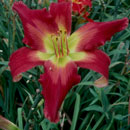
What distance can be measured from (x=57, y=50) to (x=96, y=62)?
159 mm

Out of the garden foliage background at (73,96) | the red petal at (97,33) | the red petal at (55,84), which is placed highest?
the red petal at (97,33)

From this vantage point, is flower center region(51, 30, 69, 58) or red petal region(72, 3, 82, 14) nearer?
flower center region(51, 30, 69, 58)

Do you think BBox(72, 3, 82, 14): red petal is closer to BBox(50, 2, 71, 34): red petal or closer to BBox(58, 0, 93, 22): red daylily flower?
BBox(58, 0, 93, 22): red daylily flower

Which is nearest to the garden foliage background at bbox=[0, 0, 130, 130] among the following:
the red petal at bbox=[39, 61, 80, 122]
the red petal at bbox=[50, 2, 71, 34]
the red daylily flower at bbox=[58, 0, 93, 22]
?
the red daylily flower at bbox=[58, 0, 93, 22]

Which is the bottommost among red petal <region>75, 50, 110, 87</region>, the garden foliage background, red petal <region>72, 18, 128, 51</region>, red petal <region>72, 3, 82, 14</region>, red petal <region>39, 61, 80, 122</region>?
the garden foliage background

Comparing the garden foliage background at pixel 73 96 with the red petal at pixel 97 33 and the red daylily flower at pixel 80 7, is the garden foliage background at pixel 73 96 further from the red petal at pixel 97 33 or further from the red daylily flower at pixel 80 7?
the red petal at pixel 97 33

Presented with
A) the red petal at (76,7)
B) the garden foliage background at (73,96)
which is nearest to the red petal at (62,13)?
the red petal at (76,7)

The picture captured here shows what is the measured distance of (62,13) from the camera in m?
0.92

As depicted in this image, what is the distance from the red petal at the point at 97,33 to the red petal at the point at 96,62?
1.2 inches

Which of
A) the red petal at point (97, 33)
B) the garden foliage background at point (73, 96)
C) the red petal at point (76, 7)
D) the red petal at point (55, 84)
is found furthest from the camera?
the garden foliage background at point (73, 96)

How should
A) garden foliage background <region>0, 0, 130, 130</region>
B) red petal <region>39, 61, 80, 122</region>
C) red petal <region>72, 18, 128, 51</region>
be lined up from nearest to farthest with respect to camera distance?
red petal <region>39, 61, 80, 122</region> → red petal <region>72, 18, 128, 51</region> → garden foliage background <region>0, 0, 130, 130</region>

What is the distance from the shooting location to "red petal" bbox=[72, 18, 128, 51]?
0.85 meters

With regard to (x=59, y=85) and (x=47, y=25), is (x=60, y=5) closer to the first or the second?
(x=47, y=25)

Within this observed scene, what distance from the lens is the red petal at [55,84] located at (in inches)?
29.2
